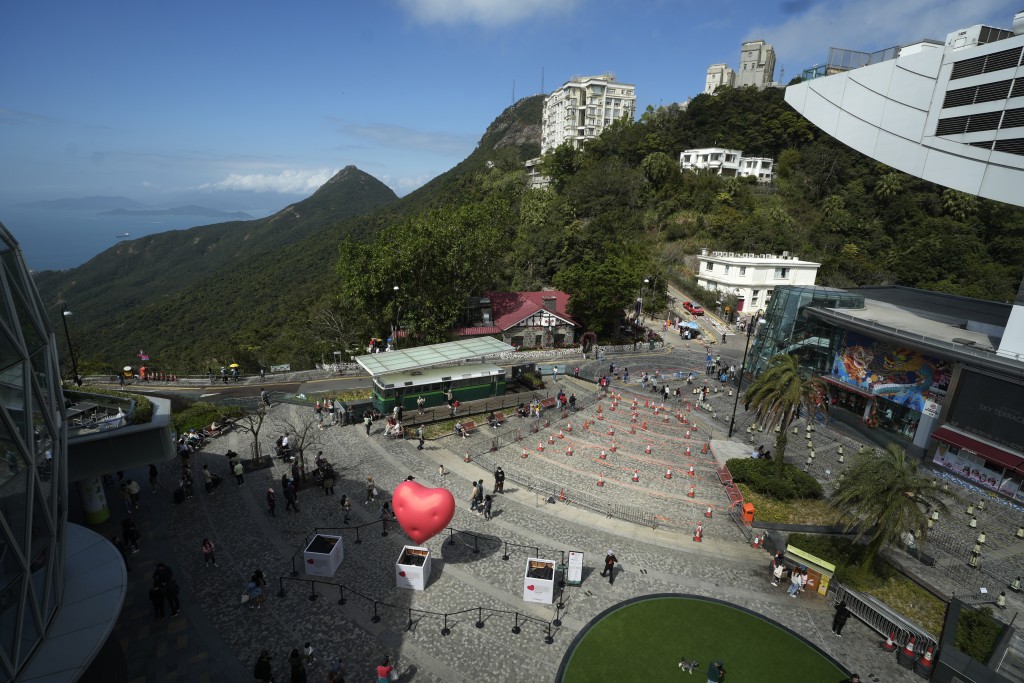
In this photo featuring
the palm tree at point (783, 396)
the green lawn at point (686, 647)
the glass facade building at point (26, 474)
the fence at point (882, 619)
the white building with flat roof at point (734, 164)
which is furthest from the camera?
the white building with flat roof at point (734, 164)

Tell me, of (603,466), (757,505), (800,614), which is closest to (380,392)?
(603,466)

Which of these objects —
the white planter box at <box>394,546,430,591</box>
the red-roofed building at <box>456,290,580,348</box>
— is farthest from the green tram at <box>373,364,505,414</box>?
the white planter box at <box>394,546,430,591</box>

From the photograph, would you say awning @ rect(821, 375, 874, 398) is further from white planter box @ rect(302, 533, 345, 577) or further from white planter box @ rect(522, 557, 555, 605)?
white planter box @ rect(302, 533, 345, 577)

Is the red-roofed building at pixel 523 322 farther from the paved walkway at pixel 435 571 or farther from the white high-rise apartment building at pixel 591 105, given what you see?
the white high-rise apartment building at pixel 591 105

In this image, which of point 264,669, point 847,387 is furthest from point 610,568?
point 847,387

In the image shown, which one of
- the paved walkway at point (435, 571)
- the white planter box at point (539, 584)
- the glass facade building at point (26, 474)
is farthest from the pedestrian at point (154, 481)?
the white planter box at point (539, 584)

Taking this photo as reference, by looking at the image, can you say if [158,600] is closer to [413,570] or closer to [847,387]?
[413,570]
